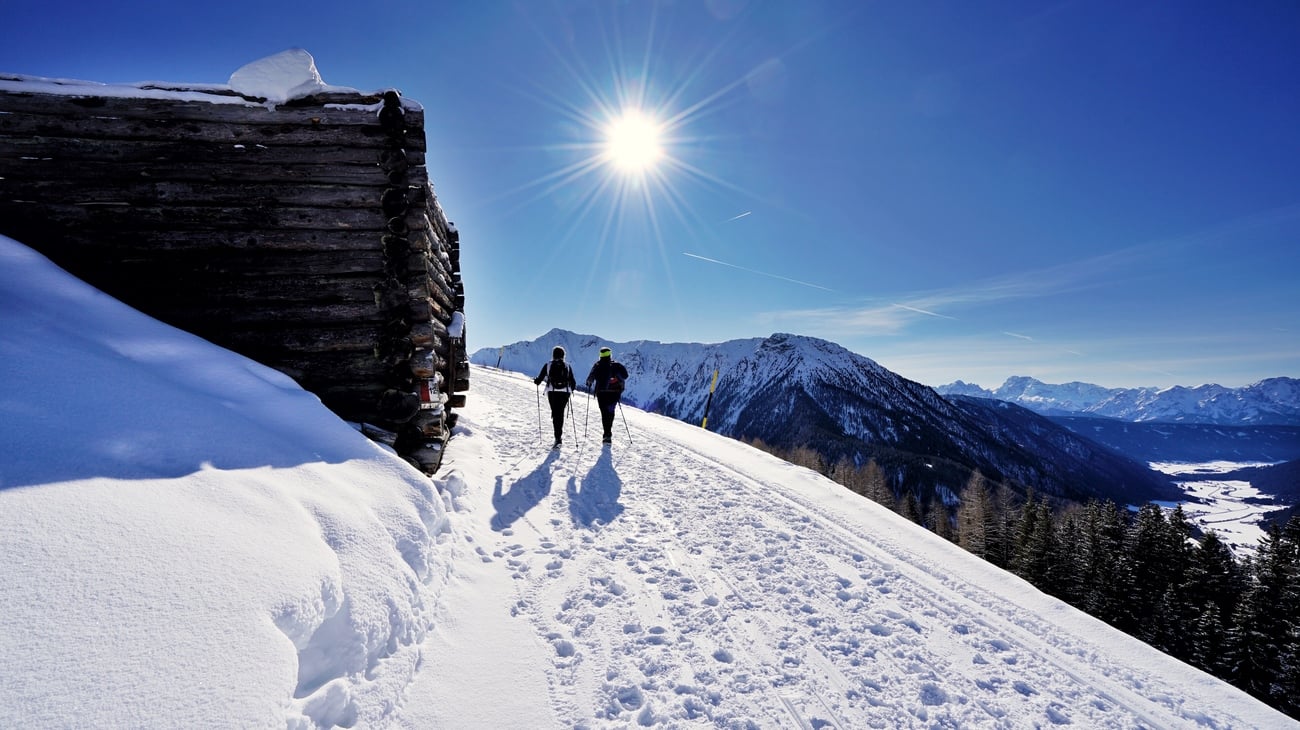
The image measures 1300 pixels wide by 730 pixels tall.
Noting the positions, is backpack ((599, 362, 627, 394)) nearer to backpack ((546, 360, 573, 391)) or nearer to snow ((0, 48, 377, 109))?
backpack ((546, 360, 573, 391))

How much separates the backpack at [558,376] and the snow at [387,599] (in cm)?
461

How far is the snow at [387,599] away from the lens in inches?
93.1

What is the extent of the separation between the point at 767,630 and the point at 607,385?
7.95m

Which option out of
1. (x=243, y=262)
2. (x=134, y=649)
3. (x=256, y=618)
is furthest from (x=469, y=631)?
(x=243, y=262)

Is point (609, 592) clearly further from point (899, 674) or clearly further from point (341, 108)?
point (341, 108)

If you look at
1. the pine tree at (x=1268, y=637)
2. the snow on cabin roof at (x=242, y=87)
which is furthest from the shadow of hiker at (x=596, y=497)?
the pine tree at (x=1268, y=637)

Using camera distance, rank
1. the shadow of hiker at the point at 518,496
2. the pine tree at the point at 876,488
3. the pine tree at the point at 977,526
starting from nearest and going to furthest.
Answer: the shadow of hiker at the point at 518,496
the pine tree at the point at 977,526
the pine tree at the point at 876,488

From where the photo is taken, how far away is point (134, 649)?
2225mm

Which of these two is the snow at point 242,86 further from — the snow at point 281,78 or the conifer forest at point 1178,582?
the conifer forest at point 1178,582

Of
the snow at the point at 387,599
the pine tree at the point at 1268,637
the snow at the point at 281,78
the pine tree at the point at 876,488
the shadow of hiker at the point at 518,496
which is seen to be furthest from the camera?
the pine tree at the point at 876,488

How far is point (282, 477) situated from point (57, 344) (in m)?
2.36

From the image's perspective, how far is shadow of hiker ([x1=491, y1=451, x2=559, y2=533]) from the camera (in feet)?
22.0

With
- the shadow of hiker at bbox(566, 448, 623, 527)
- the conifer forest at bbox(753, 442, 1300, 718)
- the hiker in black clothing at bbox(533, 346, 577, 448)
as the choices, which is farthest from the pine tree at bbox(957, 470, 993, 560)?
the shadow of hiker at bbox(566, 448, 623, 527)

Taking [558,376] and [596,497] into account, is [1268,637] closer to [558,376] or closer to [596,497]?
[596,497]
